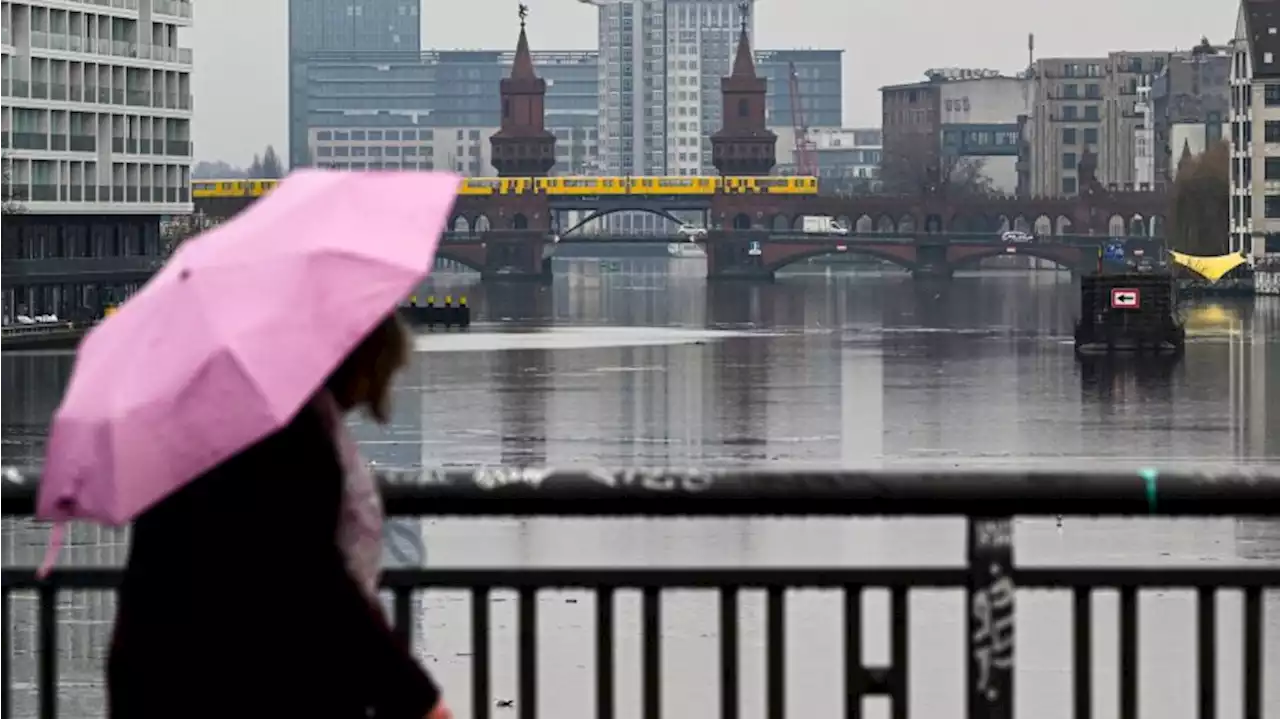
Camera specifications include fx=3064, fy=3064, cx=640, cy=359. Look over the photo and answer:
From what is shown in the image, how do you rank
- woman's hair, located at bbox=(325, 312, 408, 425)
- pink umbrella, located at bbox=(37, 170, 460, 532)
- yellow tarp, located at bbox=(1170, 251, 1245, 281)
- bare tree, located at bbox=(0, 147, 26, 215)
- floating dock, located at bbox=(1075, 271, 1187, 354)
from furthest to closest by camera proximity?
yellow tarp, located at bbox=(1170, 251, 1245, 281) < bare tree, located at bbox=(0, 147, 26, 215) < floating dock, located at bbox=(1075, 271, 1187, 354) < woman's hair, located at bbox=(325, 312, 408, 425) < pink umbrella, located at bbox=(37, 170, 460, 532)

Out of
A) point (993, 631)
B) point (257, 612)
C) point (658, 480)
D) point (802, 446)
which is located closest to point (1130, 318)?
point (802, 446)

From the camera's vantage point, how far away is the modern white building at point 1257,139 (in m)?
150

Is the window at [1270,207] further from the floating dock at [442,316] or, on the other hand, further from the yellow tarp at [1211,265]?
the floating dock at [442,316]

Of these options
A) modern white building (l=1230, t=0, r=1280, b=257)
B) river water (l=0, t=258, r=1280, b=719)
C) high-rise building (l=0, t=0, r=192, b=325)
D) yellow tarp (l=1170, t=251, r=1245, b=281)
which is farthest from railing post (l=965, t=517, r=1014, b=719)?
modern white building (l=1230, t=0, r=1280, b=257)

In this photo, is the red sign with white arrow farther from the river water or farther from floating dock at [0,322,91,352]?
floating dock at [0,322,91,352]

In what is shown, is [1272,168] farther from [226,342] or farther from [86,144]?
[226,342]

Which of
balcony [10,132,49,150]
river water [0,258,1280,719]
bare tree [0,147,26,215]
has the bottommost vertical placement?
river water [0,258,1280,719]

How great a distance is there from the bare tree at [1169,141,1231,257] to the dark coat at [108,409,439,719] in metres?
153

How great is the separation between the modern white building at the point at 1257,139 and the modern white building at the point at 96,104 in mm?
54818

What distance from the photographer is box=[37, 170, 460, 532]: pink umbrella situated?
17.5 ft

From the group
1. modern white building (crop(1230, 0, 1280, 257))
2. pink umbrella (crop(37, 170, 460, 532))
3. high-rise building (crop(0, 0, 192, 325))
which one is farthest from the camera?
modern white building (crop(1230, 0, 1280, 257))

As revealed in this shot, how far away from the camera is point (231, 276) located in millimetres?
5520

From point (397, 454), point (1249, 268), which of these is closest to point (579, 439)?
point (397, 454)

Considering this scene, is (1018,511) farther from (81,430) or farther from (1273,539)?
(1273,539)
